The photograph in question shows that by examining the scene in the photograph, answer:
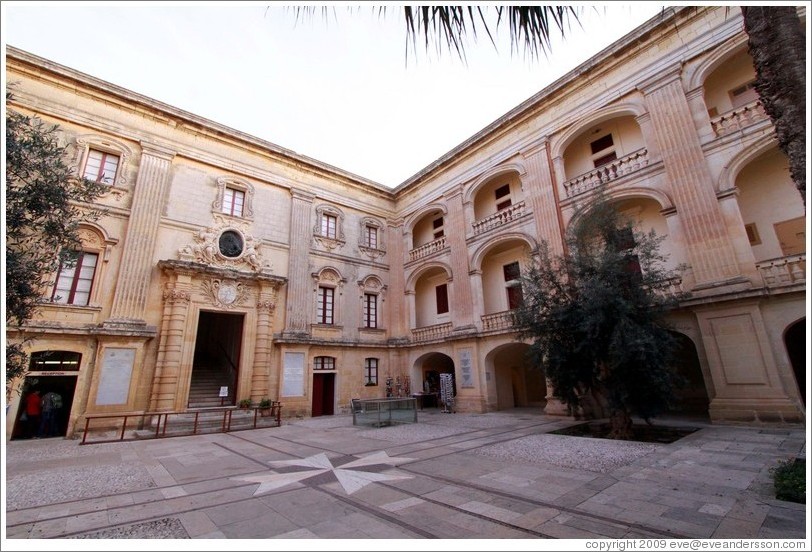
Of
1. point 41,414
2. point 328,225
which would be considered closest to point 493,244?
point 328,225

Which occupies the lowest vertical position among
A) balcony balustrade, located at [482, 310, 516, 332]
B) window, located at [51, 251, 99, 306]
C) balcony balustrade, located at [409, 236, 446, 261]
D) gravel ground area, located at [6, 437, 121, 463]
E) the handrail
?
gravel ground area, located at [6, 437, 121, 463]

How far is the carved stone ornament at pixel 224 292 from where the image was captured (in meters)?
15.9

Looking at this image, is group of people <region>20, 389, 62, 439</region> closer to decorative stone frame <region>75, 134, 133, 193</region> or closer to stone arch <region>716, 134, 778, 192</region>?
decorative stone frame <region>75, 134, 133, 193</region>

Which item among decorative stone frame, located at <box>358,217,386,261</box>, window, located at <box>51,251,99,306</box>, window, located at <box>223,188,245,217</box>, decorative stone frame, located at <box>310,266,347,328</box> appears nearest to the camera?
window, located at <box>51,251,99,306</box>

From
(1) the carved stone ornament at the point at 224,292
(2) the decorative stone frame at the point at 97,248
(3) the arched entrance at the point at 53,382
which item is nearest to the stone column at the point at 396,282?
(1) the carved stone ornament at the point at 224,292

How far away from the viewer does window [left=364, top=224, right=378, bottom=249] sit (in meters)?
22.2

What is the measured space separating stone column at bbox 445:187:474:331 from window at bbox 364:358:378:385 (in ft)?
16.9

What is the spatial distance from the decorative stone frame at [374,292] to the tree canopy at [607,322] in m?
11.0

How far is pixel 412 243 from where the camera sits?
898 inches

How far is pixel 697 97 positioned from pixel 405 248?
14.7 m

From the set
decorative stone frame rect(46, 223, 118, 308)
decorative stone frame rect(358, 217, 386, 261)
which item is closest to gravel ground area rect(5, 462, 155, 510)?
decorative stone frame rect(46, 223, 118, 308)

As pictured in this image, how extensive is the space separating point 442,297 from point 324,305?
6.51m

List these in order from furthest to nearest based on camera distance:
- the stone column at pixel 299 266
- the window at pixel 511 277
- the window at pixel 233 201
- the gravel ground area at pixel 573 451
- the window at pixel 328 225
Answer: the window at pixel 328 225, the window at pixel 511 277, the stone column at pixel 299 266, the window at pixel 233 201, the gravel ground area at pixel 573 451

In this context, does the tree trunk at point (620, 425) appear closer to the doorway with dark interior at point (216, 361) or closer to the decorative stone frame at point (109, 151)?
the doorway with dark interior at point (216, 361)
